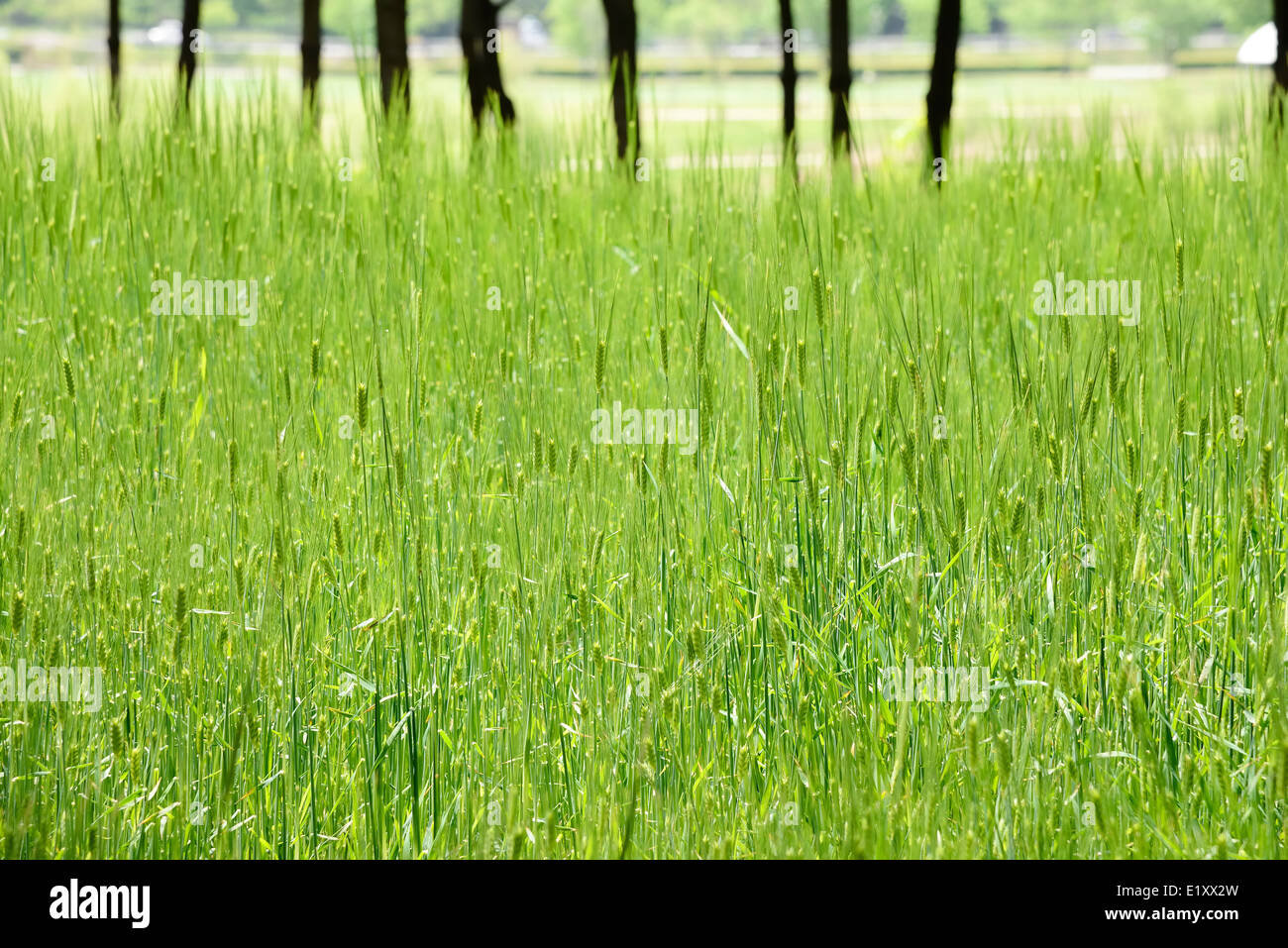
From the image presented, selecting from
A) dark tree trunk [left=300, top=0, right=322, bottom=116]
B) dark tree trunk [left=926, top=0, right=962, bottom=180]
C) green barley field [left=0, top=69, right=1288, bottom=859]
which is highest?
dark tree trunk [left=300, top=0, right=322, bottom=116]

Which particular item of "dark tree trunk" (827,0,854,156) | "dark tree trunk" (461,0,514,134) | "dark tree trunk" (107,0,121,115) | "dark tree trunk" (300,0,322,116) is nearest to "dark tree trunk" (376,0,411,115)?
"dark tree trunk" (461,0,514,134)

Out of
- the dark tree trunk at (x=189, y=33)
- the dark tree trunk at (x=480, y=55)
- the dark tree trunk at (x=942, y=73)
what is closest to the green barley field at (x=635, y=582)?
the dark tree trunk at (x=942, y=73)

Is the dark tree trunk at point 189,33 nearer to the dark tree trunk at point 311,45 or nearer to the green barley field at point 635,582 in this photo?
the dark tree trunk at point 311,45

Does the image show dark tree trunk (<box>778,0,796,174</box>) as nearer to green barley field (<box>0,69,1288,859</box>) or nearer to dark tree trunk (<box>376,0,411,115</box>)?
dark tree trunk (<box>376,0,411,115</box>)

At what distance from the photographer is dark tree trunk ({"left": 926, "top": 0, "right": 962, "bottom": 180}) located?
599 centimetres

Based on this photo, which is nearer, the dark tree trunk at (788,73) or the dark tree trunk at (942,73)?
the dark tree trunk at (942,73)

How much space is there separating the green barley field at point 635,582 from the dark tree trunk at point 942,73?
2888mm

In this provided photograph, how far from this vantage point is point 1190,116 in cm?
453

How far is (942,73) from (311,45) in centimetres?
421

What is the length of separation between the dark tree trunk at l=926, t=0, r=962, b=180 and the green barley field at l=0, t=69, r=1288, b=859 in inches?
114

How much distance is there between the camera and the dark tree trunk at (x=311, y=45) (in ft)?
24.5
